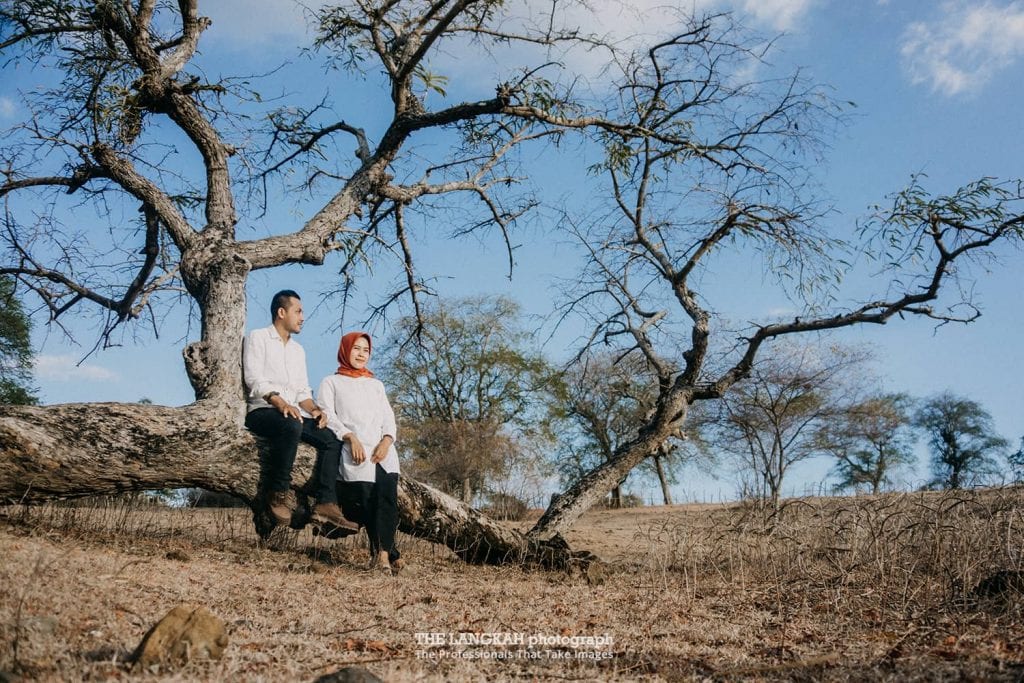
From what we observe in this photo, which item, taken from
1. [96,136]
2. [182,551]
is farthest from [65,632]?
[96,136]

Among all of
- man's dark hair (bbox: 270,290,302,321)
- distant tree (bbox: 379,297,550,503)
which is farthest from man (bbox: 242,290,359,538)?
distant tree (bbox: 379,297,550,503)

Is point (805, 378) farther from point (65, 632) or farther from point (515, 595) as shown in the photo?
point (65, 632)

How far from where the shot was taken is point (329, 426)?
7359 millimetres

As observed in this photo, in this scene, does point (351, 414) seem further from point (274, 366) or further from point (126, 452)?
point (126, 452)

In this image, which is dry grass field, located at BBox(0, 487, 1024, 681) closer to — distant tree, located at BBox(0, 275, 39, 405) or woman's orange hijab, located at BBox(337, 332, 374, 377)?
woman's orange hijab, located at BBox(337, 332, 374, 377)

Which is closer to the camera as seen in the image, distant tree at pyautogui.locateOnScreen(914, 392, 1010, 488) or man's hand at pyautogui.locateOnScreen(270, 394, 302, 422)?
man's hand at pyautogui.locateOnScreen(270, 394, 302, 422)

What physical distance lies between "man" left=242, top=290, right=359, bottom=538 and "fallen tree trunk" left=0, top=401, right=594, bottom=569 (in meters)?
0.18

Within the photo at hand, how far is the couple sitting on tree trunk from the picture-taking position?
721 cm

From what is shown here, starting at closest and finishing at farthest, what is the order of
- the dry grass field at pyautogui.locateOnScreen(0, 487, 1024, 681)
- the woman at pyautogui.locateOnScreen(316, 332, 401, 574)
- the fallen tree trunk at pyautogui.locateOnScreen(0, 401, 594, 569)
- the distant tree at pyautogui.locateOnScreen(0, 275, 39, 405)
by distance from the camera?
the dry grass field at pyautogui.locateOnScreen(0, 487, 1024, 681), the fallen tree trunk at pyautogui.locateOnScreen(0, 401, 594, 569), the woman at pyautogui.locateOnScreen(316, 332, 401, 574), the distant tree at pyautogui.locateOnScreen(0, 275, 39, 405)

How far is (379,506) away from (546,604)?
204 cm

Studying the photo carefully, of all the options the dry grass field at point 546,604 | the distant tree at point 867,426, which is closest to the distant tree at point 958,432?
the distant tree at point 867,426

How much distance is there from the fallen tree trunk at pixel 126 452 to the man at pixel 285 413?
0.60 feet

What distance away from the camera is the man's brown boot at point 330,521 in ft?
24.1

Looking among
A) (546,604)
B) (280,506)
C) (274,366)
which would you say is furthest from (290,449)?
(546,604)
